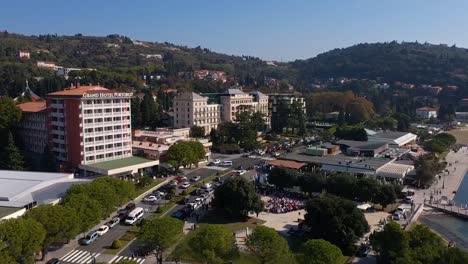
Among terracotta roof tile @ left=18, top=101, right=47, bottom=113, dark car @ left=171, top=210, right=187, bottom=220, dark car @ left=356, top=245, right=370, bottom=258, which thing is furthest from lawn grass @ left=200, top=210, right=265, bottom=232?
terracotta roof tile @ left=18, top=101, right=47, bottom=113

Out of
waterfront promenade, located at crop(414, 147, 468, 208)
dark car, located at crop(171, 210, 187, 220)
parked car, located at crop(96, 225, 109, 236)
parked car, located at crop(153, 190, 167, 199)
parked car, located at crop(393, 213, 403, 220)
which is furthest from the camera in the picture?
waterfront promenade, located at crop(414, 147, 468, 208)

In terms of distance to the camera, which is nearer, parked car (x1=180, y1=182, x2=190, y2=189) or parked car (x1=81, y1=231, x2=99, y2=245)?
parked car (x1=81, y1=231, x2=99, y2=245)

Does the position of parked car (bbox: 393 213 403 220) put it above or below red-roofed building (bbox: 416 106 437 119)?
below

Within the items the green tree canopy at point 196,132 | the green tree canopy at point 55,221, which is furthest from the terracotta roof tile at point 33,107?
the green tree canopy at point 55,221

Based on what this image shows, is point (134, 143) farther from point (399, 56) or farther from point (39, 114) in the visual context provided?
point (399, 56)

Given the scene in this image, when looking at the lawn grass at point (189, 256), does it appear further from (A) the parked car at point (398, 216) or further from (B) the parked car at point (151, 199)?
(A) the parked car at point (398, 216)

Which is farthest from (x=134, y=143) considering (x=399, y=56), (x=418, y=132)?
(x=399, y=56)

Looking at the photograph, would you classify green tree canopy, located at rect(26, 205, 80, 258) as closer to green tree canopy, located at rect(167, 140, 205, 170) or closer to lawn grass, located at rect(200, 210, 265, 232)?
lawn grass, located at rect(200, 210, 265, 232)
